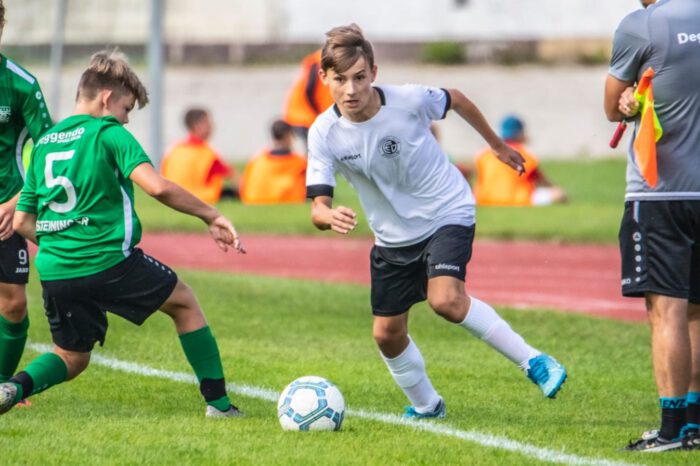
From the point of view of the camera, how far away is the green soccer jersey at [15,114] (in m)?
7.52

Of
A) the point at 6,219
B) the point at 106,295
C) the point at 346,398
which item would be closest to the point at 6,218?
the point at 6,219

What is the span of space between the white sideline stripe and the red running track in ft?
16.2

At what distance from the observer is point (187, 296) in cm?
711

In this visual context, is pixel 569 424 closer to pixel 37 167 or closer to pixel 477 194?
pixel 37 167

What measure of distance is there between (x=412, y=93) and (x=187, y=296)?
1.63m

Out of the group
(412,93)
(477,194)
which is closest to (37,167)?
(412,93)

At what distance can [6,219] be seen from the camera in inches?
289

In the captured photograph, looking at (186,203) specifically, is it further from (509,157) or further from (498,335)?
(509,157)

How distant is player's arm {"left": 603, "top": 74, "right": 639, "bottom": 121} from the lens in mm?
6523

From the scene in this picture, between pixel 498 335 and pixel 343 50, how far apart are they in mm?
1693

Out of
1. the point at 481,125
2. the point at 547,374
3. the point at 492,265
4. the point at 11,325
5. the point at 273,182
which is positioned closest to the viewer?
the point at 547,374

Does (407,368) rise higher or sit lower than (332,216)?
lower

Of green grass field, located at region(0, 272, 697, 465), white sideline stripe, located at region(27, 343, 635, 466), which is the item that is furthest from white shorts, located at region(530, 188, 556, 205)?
white sideline stripe, located at region(27, 343, 635, 466)

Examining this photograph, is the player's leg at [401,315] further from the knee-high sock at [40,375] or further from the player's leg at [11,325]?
the player's leg at [11,325]
